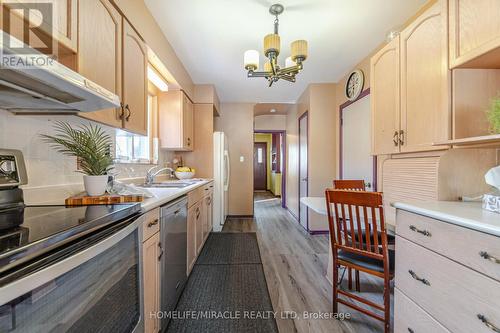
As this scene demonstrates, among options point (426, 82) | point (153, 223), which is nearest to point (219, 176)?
point (153, 223)

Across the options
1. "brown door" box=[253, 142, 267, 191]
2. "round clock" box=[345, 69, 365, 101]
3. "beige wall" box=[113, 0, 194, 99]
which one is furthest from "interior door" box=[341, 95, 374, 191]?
"brown door" box=[253, 142, 267, 191]

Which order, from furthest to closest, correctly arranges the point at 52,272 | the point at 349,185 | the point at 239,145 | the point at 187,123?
the point at 239,145
the point at 187,123
the point at 349,185
the point at 52,272

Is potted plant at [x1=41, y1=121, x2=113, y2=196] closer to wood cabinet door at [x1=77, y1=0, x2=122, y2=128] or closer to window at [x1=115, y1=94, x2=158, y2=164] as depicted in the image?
wood cabinet door at [x1=77, y1=0, x2=122, y2=128]

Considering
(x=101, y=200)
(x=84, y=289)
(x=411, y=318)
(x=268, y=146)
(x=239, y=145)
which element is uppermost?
(x=268, y=146)

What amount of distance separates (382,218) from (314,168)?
236cm

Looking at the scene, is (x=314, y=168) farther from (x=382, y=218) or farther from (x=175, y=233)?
(x=175, y=233)

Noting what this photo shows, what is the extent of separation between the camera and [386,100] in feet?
5.77

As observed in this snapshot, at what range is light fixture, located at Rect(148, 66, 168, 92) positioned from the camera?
2.45 m

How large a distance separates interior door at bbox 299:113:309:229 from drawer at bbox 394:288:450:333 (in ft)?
8.23

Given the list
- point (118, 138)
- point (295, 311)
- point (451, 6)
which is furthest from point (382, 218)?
point (118, 138)

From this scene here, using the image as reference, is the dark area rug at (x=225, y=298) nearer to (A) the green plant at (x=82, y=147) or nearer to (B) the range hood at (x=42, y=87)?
(A) the green plant at (x=82, y=147)

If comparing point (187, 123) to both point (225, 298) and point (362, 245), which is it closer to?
point (225, 298)

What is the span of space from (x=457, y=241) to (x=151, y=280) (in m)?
1.52

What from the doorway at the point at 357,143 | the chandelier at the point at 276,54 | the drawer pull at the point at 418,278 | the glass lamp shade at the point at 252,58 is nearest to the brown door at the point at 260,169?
the doorway at the point at 357,143
